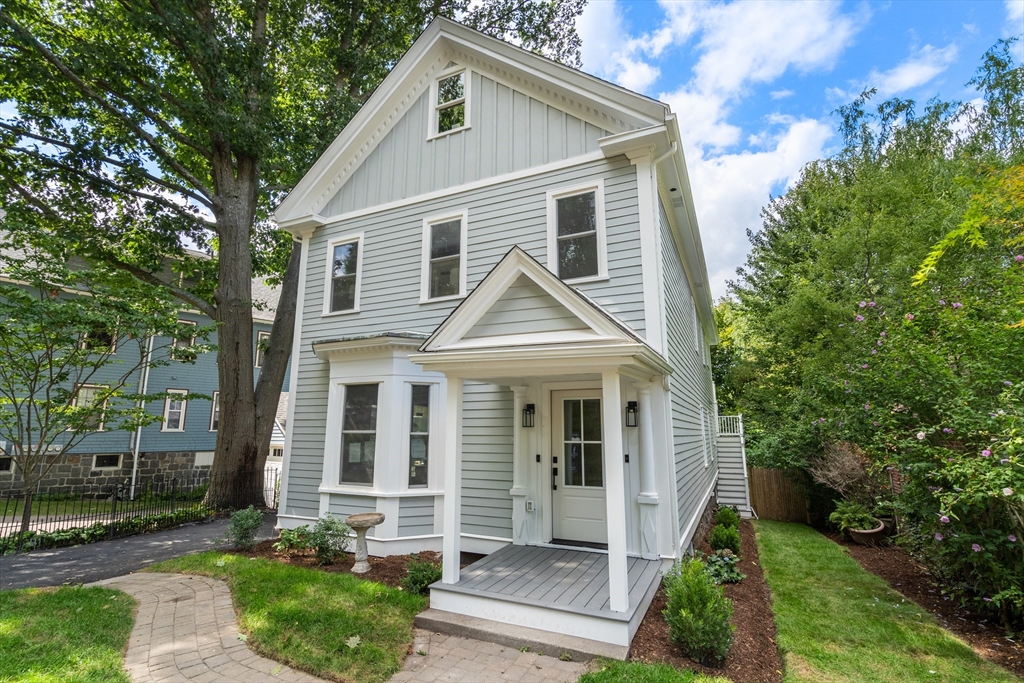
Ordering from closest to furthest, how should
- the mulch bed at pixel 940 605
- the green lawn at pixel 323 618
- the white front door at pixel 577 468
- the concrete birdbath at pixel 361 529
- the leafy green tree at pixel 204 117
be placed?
the green lawn at pixel 323 618 < the mulch bed at pixel 940 605 < the concrete birdbath at pixel 361 529 < the white front door at pixel 577 468 < the leafy green tree at pixel 204 117

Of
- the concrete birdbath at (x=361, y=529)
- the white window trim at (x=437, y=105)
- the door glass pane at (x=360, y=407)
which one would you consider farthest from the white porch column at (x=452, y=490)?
the white window trim at (x=437, y=105)

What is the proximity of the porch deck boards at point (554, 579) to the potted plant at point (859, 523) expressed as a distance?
5979 millimetres

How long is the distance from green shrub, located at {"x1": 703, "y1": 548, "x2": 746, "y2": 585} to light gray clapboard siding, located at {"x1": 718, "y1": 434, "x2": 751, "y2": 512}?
621 cm

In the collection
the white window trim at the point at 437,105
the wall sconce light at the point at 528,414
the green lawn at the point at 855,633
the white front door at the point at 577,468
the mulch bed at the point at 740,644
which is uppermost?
the white window trim at the point at 437,105

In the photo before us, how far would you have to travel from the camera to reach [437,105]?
854cm

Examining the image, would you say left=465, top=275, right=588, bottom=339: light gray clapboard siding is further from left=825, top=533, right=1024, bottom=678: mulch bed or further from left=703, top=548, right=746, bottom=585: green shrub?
left=825, top=533, right=1024, bottom=678: mulch bed

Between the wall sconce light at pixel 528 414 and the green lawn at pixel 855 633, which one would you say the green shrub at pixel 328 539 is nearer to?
the wall sconce light at pixel 528 414

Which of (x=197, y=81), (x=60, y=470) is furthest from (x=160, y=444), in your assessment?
(x=197, y=81)

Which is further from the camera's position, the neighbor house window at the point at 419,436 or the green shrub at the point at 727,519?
the green shrub at the point at 727,519

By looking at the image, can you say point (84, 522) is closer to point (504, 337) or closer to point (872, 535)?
point (504, 337)

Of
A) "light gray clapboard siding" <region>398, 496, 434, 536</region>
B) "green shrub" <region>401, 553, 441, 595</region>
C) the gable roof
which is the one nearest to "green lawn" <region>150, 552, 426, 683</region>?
"green shrub" <region>401, 553, 441, 595</region>

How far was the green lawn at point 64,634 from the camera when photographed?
361 cm

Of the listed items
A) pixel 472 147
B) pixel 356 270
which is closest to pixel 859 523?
pixel 472 147

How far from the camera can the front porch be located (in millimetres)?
4176
